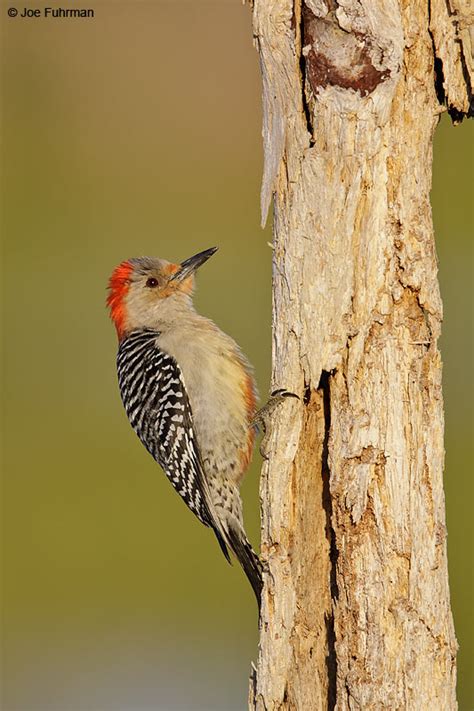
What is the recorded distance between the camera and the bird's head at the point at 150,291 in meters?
5.33

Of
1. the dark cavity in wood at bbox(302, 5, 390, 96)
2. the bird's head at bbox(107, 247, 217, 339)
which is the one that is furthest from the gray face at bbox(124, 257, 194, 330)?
the dark cavity in wood at bbox(302, 5, 390, 96)

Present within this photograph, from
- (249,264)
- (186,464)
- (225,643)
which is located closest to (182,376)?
(186,464)

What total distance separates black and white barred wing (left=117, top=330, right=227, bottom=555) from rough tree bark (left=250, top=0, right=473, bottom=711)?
4.04 ft

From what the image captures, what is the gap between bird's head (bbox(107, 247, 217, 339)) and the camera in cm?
533

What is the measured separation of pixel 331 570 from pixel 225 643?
17.3 ft

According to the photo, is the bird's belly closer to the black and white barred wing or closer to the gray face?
the black and white barred wing

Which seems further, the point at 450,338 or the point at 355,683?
the point at 450,338

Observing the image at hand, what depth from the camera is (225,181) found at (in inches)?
455

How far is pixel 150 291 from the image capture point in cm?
538

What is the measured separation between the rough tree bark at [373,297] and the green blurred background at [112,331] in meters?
2.97

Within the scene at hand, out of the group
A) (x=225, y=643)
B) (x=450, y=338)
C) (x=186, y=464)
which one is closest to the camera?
(x=186, y=464)

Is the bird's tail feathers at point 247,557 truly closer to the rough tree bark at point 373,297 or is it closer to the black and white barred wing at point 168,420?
the black and white barred wing at point 168,420

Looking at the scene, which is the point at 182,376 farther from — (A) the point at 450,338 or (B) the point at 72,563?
(B) the point at 72,563

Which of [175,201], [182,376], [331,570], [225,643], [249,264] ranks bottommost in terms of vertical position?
A: [225,643]
